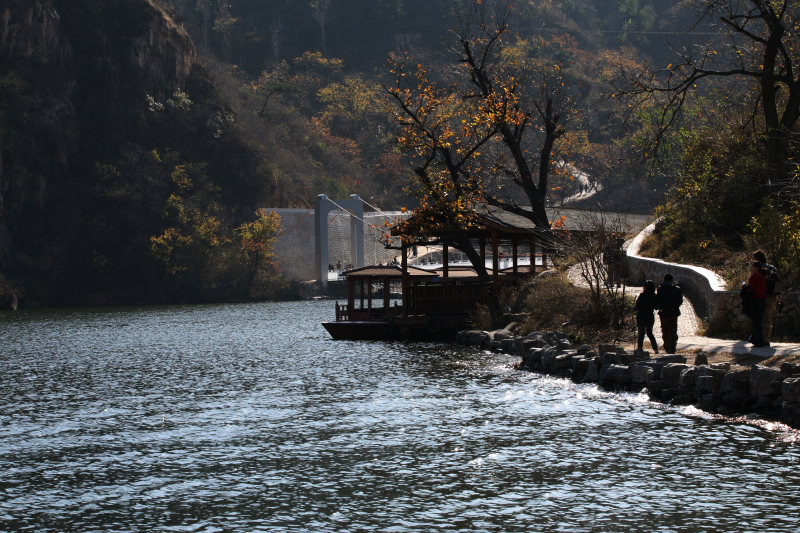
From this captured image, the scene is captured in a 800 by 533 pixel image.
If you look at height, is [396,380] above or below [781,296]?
below

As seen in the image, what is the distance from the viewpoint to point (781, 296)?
82.6 ft

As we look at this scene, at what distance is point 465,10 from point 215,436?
165705 mm

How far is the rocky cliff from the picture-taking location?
295 feet

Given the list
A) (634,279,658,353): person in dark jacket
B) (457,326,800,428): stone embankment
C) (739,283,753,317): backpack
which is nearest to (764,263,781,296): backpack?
(739,283,753,317): backpack

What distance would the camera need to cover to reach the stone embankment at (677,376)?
20781 millimetres

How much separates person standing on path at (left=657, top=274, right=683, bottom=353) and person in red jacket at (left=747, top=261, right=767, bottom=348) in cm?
222

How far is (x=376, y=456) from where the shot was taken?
1975 centimetres

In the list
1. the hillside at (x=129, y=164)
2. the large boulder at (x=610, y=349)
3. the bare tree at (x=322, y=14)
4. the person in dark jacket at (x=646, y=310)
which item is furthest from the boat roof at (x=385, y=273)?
the bare tree at (x=322, y=14)

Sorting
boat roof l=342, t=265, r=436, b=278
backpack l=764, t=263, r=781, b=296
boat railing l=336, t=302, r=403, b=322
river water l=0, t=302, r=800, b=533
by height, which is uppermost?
boat roof l=342, t=265, r=436, b=278

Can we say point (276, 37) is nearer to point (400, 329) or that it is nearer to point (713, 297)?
point (400, 329)

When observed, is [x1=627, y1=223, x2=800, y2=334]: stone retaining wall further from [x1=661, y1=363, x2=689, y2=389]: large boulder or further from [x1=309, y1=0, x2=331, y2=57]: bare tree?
[x1=309, y1=0, x2=331, y2=57]: bare tree

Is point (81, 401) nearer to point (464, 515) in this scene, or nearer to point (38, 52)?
point (464, 515)

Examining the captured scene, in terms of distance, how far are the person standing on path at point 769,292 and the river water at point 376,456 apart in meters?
3.23

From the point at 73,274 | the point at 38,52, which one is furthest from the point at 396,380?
the point at 38,52
